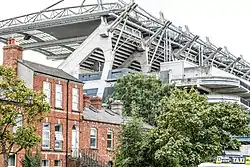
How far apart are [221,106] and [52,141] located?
47.3 ft

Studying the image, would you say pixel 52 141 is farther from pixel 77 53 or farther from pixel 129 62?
pixel 129 62

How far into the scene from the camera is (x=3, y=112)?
35.4 m

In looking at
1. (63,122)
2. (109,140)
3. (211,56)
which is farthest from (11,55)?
(211,56)

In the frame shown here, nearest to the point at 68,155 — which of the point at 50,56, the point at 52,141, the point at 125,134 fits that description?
the point at 52,141

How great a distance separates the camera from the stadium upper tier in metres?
111

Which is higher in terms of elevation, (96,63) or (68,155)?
(96,63)

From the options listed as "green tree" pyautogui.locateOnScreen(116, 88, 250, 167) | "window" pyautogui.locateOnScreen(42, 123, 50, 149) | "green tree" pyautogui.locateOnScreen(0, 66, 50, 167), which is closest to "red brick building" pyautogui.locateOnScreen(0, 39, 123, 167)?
"window" pyautogui.locateOnScreen(42, 123, 50, 149)

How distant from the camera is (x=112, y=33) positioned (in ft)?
360

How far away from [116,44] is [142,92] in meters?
27.6

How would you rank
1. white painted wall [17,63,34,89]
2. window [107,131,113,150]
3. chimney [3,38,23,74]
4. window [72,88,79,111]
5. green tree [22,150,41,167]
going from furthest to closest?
window [107,131,113,150] < window [72,88,79,111] < chimney [3,38,23,74] < white painted wall [17,63,34,89] < green tree [22,150,41,167]

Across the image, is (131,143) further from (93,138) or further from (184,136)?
(93,138)

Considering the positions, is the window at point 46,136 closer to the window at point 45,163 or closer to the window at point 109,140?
the window at point 45,163

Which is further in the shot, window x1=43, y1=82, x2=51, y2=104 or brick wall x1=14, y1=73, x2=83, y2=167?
window x1=43, y1=82, x2=51, y2=104

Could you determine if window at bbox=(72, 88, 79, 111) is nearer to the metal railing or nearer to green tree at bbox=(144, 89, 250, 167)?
green tree at bbox=(144, 89, 250, 167)
